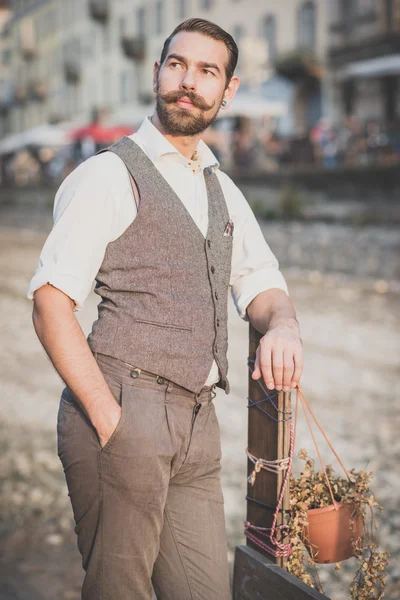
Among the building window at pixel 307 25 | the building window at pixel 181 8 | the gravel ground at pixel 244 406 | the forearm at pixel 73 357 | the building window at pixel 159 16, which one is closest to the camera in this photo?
the forearm at pixel 73 357

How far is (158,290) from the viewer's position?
2416 mm

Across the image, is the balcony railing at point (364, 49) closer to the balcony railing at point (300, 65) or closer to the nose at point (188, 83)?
the balcony railing at point (300, 65)

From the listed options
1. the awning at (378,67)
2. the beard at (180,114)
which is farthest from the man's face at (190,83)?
the awning at (378,67)

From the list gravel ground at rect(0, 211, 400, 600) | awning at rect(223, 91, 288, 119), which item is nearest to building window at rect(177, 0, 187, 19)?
awning at rect(223, 91, 288, 119)

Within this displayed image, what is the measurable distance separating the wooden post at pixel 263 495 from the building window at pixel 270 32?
32827 mm

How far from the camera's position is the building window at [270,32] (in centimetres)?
3444

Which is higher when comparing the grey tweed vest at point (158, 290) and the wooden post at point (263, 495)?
the grey tweed vest at point (158, 290)

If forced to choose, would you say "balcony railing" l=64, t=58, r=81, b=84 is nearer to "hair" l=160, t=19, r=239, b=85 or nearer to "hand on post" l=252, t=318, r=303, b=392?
"hair" l=160, t=19, r=239, b=85

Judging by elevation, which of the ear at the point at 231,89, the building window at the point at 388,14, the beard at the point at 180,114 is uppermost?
the building window at the point at 388,14

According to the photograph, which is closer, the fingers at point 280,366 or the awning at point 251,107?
the fingers at point 280,366

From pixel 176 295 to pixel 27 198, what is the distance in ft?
107

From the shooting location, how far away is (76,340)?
2.30 m

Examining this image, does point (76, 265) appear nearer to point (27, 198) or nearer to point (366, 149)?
point (366, 149)

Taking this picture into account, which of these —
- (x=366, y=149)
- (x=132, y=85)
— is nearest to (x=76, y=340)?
(x=366, y=149)
